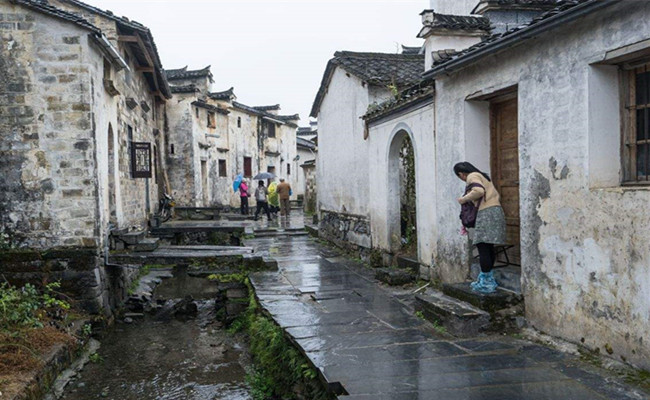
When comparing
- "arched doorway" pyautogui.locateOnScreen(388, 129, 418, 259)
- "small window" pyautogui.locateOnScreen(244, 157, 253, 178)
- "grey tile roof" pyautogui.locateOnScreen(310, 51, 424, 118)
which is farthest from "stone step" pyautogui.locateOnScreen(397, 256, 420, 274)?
"small window" pyautogui.locateOnScreen(244, 157, 253, 178)

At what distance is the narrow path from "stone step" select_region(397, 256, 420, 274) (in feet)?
2.37

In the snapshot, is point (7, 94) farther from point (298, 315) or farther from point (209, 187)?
point (209, 187)

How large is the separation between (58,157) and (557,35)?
763 centimetres

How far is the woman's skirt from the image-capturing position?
5844 mm

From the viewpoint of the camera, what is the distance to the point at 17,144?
28.8ft

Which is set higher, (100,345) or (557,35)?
Result: (557,35)

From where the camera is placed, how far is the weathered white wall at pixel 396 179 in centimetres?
803

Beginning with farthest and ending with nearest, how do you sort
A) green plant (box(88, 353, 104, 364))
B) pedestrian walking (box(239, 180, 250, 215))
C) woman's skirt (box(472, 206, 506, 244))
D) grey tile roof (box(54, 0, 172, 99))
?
1. pedestrian walking (box(239, 180, 250, 215))
2. grey tile roof (box(54, 0, 172, 99))
3. green plant (box(88, 353, 104, 364))
4. woman's skirt (box(472, 206, 506, 244))

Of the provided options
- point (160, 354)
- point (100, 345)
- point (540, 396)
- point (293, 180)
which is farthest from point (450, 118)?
point (293, 180)

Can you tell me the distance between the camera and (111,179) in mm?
10500

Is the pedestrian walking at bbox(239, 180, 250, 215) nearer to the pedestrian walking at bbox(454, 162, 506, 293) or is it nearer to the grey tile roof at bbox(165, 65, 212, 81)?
the grey tile roof at bbox(165, 65, 212, 81)

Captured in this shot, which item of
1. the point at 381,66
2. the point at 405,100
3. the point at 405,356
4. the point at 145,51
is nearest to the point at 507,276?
A: the point at 405,356

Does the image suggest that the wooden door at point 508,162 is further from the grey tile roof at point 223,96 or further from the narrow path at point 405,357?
the grey tile roof at point 223,96

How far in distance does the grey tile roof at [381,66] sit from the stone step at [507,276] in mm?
5124
